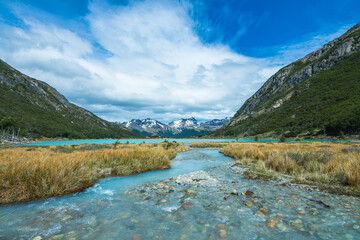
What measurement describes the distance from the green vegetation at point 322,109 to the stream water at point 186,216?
108 m

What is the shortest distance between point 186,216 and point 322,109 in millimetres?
156505

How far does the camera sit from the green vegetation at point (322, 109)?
3509 inches

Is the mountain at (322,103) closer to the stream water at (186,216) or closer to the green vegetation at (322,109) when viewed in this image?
the green vegetation at (322,109)

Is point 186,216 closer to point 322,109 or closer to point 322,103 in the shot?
point 322,109

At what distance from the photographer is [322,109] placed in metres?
119

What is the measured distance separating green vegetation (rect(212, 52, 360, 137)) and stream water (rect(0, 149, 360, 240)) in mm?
108198

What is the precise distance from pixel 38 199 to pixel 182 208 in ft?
19.9

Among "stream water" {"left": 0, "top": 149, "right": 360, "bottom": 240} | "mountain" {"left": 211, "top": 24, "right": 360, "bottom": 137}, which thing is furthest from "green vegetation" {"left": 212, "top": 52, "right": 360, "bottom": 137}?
"stream water" {"left": 0, "top": 149, "right": 360, "bottom": 240}

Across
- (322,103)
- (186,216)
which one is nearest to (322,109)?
(322,103)

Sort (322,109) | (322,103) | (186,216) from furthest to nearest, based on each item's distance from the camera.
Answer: (322,103) → (322,109) → (186,216)

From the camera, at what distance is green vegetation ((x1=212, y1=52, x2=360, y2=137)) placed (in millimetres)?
89125

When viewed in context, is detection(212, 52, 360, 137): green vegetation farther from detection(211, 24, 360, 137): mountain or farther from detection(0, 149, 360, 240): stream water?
detection(0, 149, 360, 240): stream water

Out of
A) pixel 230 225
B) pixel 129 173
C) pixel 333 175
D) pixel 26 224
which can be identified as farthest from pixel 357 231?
pixel 129 173

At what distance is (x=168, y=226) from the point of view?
4488 mm
